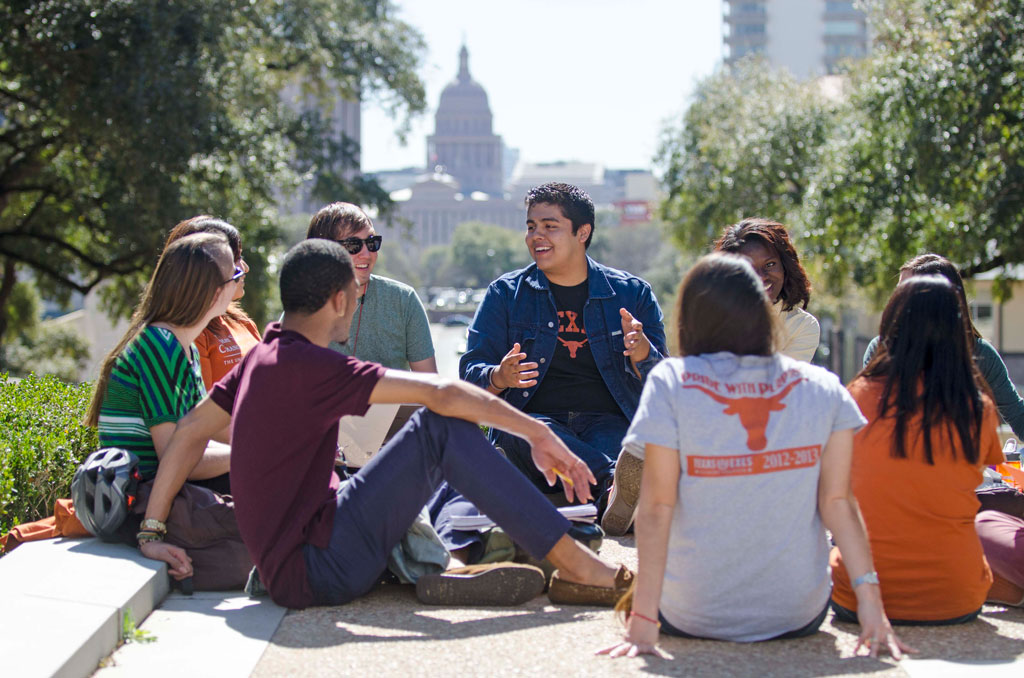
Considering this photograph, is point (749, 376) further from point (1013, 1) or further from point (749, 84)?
point (749, 84)

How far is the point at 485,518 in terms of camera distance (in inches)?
169

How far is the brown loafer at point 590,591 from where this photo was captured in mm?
3920

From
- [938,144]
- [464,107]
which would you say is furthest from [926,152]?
[464,107]

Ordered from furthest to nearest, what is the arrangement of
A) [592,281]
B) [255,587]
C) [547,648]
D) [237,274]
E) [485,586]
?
[592,281]
[237,274]
[255,587]
[485,586]
[547,648]

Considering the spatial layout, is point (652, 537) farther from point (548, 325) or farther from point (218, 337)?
point (218, 337)

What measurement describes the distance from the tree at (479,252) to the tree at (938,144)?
78.7m

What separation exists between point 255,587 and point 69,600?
0.71m

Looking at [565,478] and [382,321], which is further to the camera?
[382,321]

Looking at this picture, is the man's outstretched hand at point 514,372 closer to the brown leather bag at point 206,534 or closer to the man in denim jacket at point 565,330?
the man in denim jacket at point 565,330

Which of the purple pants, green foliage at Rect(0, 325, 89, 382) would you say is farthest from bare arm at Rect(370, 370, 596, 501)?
→ green foliage at Rect(0, 325, 89, 382)

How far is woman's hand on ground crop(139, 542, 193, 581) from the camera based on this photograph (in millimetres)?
4121

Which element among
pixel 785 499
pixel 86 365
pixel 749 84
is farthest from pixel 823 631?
pixel 86 365

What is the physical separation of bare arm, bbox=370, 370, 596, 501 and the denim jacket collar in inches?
77.2

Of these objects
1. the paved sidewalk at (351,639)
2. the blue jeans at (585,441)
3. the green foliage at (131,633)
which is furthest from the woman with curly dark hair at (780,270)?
the green foliage at (131,633)
